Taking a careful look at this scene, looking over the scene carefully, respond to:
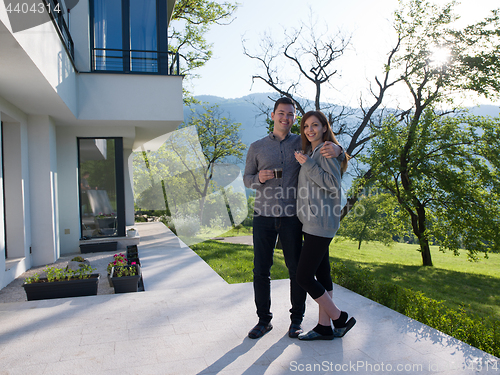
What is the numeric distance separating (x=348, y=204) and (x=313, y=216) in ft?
43.6

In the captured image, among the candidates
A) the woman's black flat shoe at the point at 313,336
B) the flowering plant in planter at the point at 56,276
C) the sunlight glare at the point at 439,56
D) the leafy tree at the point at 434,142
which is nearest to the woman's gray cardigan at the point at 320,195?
the woman's black flat shoe at the point at 313,336

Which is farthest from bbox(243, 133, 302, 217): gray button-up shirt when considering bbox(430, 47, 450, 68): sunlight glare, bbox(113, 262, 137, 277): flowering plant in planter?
bbox(430, 47, 450, 68): sunlight glare

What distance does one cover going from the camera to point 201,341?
9.30 ft

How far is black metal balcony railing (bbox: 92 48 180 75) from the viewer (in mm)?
7988

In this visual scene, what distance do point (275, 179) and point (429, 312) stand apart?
A: 1945 millimetres

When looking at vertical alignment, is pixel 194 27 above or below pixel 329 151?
above

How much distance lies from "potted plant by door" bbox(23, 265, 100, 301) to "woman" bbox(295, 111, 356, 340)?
3022 millimetres

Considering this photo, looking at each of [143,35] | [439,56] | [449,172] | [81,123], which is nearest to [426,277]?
[449,172]

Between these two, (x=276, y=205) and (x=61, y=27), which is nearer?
(x=276, y=205)

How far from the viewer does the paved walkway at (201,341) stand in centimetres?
241

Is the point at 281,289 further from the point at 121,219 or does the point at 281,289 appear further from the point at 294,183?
the point at 121,219

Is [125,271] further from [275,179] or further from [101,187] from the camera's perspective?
[101,187]

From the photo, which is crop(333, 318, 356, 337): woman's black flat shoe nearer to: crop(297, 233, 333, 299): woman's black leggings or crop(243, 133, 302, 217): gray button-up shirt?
crop(297, 233, 333, 299): woman's black leggings

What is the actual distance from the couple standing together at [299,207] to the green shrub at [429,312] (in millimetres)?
900
